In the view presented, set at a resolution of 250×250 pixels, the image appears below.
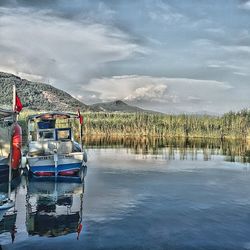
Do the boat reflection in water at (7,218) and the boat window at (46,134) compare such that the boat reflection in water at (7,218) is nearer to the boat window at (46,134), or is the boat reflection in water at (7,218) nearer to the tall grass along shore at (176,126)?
the boat window at (46,134)

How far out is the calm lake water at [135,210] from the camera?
52.5 feet

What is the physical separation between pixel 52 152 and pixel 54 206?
37.6 ft

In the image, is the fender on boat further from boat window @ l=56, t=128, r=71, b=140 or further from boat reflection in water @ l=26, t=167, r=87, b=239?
boat window @ l=56, t=128, r=71, b=140

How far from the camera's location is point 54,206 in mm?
21375

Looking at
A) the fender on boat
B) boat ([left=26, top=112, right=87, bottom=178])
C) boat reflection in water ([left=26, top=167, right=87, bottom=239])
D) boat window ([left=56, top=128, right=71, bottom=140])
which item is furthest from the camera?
boat window ([left=56, top=128, right=71, bottom=140])

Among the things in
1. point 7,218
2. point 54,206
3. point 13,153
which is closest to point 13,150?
point 13,153

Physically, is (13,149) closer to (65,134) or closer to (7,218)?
(65,134)

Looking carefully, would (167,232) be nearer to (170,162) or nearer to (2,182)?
(2,182)

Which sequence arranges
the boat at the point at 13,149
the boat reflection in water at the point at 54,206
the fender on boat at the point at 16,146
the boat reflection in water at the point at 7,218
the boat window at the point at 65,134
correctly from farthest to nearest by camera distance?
the boat window at the point at 65,134
the fender on boat at the point at 16,146
the boat at the point at 13,149
the boat reflection in water at the point at 54,206
the boat reflection in water at the point at 7,218

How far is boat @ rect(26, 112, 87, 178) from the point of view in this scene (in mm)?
29562

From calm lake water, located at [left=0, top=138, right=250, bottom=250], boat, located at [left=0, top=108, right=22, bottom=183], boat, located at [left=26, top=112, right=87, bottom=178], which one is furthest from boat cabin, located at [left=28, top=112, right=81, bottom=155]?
calm lake water, located at [left=0, top=138, right=250, bottom=250]

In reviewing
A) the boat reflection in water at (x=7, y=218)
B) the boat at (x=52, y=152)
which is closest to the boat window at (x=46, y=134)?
the boat at (x=52, y=152)

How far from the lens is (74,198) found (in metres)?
23.5

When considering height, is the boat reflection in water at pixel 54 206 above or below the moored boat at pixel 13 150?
below
